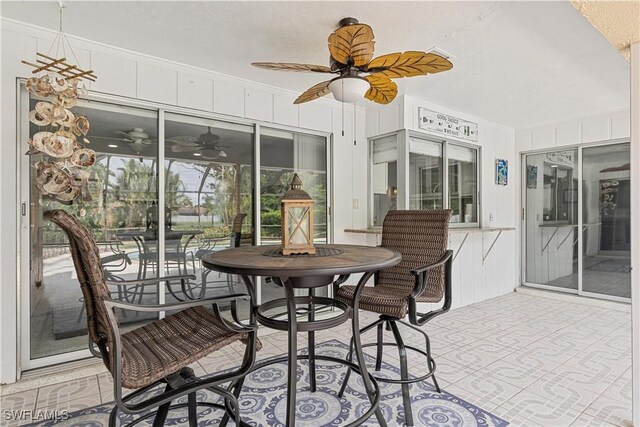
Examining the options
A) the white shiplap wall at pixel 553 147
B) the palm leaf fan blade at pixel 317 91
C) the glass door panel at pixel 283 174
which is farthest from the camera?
the white shiplap wall at pixel 553 147

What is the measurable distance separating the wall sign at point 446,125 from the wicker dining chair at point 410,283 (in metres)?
1.83

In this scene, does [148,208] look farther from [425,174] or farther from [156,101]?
[425,174]

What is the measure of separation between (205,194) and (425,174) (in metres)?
2.55

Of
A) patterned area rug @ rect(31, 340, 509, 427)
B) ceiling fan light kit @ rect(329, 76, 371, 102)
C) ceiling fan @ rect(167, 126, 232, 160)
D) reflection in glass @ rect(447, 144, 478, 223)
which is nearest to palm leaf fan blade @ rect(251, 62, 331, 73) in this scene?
ceiling fan light kit @ rect(329, 76, 371, 102)

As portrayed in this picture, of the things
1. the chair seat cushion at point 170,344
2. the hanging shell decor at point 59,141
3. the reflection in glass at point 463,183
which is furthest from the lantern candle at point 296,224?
the reflection in glass at point 463,183

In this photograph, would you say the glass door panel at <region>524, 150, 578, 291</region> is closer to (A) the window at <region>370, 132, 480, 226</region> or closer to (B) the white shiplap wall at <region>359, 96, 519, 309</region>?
(B) the white shiplap wall at <region>359, 96, 519, 309</region>

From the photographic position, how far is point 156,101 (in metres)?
2.82

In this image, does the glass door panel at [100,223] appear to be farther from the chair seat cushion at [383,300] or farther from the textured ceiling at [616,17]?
the textured ceiling at [616,17]

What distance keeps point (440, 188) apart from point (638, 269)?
243cm

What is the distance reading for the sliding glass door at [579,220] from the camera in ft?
14.4

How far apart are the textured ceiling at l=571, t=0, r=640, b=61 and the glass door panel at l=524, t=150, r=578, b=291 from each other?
337 centimetres

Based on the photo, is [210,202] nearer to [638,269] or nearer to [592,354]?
[638,269]

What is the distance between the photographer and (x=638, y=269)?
1.88 metres

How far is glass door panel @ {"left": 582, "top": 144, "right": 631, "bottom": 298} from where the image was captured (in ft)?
14.2
